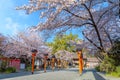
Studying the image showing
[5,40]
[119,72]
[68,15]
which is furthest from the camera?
A: [5,40]

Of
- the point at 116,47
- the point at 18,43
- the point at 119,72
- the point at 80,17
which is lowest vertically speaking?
the point at 119,72

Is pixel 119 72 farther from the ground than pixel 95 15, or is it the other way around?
pixel 95 15

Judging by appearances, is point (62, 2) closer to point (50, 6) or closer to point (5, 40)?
point (50, 6)

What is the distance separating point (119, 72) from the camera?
1708cm

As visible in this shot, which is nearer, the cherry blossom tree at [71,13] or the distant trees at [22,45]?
the cherry blossom tree at [71,13]

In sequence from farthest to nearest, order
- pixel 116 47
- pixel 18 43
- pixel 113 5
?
1. pixel 18 43
2. pixel 116 47
3. pixel 113 5

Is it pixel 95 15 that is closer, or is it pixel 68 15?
pixel 68 15

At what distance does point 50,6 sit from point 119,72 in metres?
8.11

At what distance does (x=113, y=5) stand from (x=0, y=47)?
23.2m

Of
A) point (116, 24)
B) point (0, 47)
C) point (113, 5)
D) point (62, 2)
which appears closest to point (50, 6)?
point (62, 2)

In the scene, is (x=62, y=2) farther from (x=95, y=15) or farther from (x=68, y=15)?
(x=95, y=15)

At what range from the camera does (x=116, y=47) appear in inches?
751

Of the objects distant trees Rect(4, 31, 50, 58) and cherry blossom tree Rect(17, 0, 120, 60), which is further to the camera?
distant trees Rect(4, 31, 50, 58)

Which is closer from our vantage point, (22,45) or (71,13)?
(71,13)
